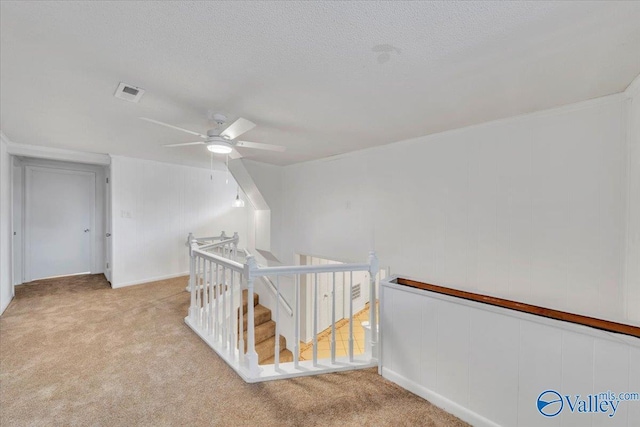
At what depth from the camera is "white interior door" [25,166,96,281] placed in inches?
180

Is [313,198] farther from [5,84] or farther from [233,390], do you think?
[5,84]

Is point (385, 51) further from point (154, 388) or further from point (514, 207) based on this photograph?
point (154, 388)

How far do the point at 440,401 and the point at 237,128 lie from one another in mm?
2518

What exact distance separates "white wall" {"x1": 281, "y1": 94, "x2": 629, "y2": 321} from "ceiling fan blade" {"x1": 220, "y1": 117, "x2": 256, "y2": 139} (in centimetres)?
199

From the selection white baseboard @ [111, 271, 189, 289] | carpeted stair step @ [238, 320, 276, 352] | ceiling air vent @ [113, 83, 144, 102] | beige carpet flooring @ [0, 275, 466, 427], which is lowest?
carpeted stair step @ [238, 320, 276, 352]

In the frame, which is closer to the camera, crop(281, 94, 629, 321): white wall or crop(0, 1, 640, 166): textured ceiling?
crop(0, 1, 640, 166): textured ceiling

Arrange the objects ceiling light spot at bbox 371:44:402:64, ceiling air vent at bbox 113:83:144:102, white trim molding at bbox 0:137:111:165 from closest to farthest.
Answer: ceiling light spot at bbox 371:44:402:64
ceiling air vent at bbox 113:83:144:102
white trim molding at bbox 0:137:111:165

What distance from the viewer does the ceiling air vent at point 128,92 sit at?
6.28ft

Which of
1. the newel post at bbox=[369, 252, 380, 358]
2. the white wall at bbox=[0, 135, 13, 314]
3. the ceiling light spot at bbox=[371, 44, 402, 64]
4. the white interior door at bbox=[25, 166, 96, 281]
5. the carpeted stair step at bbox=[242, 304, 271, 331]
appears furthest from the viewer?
the white interior door at bbox=[25, 166, 96, 281]

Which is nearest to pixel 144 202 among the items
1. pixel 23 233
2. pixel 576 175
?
pixel 23 233

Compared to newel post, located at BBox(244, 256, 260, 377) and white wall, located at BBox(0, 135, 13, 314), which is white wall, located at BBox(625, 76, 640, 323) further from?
white wall, located at BBox(0, 135, 13, 314)

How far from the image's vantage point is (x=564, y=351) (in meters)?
1.33

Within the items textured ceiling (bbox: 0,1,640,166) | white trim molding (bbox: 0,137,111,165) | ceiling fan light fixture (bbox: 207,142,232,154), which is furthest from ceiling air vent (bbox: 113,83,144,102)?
white trim molding (bbox: 0,137,111,165)

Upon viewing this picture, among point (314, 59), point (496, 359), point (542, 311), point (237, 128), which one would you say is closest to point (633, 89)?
point (542, 311)
